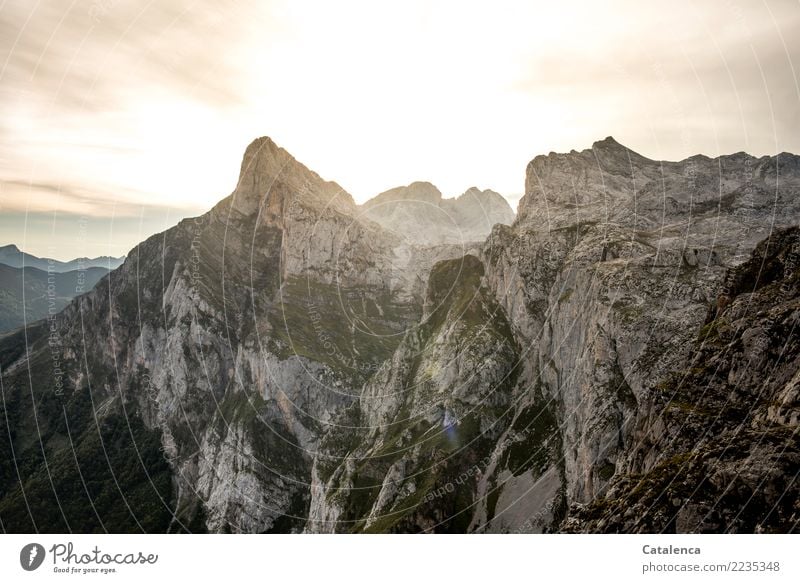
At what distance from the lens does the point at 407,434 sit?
187 m

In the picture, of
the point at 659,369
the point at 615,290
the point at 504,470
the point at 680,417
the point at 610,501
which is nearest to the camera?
the point at 610,501

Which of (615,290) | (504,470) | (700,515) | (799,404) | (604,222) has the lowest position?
(504,470)

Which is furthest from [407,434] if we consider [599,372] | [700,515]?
[700,515]

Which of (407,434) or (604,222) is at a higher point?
(604,222)

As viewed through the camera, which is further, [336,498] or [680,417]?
[336,498]

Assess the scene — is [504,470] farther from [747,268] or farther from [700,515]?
[700,515]

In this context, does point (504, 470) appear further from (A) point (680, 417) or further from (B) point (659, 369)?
(A) point (680, 417)

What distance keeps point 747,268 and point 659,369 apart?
99.5 feet

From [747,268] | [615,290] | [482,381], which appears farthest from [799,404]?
[482,381]

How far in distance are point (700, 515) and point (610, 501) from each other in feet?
47.7
